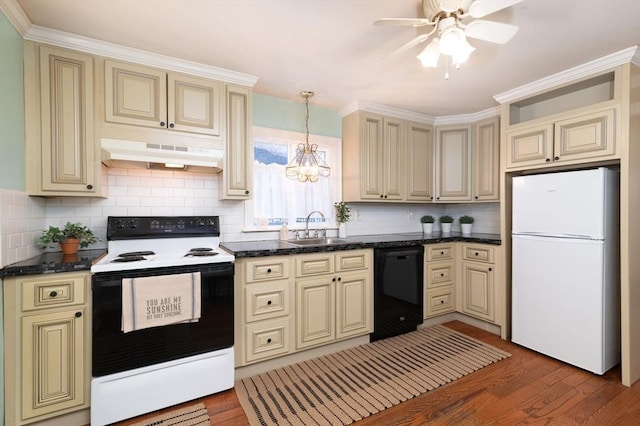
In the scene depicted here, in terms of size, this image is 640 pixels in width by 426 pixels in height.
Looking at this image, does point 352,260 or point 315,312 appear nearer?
point 315,312

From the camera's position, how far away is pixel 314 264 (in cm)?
247

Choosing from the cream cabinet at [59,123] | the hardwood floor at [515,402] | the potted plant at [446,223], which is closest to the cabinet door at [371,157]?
the potted plant at [446,223]

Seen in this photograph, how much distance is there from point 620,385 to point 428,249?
166 centimetres

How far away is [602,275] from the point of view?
2.20 metres

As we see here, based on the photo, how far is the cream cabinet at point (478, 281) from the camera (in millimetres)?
3025

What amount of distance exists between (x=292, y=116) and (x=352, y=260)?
160cm

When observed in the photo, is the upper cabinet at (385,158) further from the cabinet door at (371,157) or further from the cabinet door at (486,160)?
the cabinet door at (486,160)

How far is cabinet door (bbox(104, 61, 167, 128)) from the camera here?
2041 millimetres

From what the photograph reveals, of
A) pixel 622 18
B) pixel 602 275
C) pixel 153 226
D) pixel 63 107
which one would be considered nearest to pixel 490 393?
pixel 602 275

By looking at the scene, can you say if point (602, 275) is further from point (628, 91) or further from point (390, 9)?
point (390, 9)

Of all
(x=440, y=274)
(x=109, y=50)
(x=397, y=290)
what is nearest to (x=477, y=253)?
(x=440, y=274)

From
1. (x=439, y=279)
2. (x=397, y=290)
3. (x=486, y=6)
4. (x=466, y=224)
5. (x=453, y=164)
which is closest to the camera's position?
(x=486, y=6)

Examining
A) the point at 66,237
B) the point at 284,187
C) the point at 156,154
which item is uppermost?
the point at 156,154

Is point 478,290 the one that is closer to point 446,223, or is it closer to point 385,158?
point 446,223
